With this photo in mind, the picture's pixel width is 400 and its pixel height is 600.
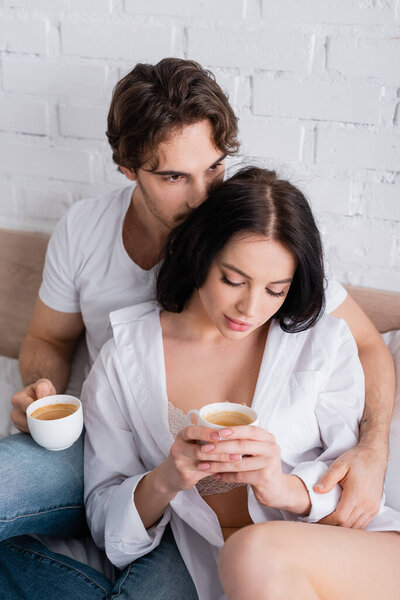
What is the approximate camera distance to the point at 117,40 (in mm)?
1595

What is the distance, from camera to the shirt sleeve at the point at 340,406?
121 centimetres

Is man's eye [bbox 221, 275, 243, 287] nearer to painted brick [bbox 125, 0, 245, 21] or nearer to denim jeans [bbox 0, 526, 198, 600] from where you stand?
denim jeans [bbox 0, 526, 198, 600]

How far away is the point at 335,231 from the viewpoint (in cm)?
162

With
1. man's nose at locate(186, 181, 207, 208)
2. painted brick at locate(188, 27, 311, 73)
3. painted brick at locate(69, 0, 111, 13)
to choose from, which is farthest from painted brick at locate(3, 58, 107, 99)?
man's nose at locate(186, 181, 207, 208)

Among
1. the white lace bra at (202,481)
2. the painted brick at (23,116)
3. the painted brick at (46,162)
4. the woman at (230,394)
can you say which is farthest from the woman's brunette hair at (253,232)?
the painted brick at (23,116)

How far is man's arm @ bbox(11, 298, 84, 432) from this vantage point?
1.59 meters

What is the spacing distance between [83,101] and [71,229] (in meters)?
0.38

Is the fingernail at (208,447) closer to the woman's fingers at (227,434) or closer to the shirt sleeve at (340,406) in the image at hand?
the woman's fingers at (227,434)

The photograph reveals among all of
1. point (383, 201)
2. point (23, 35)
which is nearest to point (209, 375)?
point (383, 201)

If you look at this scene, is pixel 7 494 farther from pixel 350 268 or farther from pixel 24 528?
pixel 350 268

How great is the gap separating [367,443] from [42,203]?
1.17 metres

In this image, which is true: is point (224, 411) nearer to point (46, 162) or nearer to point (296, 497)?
point (296, 497)

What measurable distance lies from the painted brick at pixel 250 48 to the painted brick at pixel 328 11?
35 millimetres

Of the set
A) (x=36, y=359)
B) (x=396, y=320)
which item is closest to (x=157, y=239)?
(x=36, y=359)
